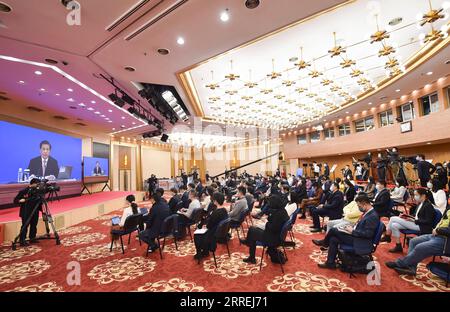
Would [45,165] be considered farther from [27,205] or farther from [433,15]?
[433,15]

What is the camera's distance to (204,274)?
3270 mm

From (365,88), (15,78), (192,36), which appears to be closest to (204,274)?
(192,36)

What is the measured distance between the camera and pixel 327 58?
7.24 m

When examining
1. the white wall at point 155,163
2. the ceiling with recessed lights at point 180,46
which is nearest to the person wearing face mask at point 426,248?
the ceiling with recessed lights at point 180,46

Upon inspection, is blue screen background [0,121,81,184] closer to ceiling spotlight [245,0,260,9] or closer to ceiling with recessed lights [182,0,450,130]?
ceiling with recessed lights [182,0,450,130]

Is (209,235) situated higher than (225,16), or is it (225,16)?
(225,16)

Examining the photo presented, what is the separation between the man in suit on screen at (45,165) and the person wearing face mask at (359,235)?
32.2 feet

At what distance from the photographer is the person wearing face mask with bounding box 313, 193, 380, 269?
294 cm

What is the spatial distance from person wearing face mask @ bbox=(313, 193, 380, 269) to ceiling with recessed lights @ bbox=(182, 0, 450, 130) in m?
3.28

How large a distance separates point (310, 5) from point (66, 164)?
426 inches

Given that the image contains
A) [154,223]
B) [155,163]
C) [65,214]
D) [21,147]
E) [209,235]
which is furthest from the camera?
[155,163]

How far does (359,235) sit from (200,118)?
946 cm

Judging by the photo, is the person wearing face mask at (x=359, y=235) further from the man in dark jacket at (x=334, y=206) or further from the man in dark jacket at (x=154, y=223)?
the man in dark jacket at (x=154, y=223)

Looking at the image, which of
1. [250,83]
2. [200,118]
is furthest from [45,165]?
[250,83]
